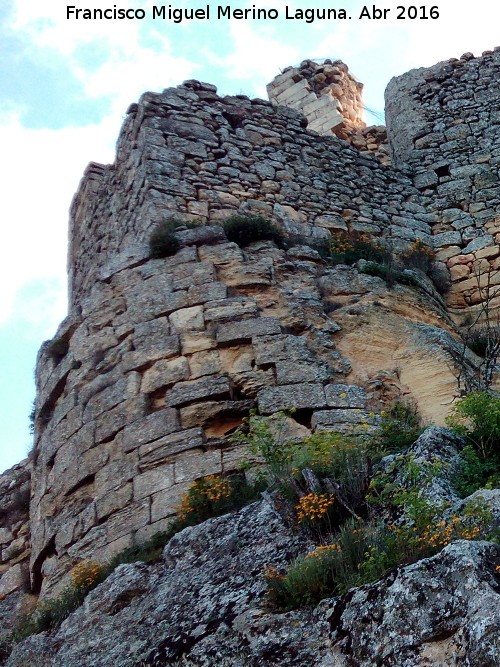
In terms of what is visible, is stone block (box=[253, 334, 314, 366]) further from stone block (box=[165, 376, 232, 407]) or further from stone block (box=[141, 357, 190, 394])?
stone block (box=[141, 357, 190, 394])

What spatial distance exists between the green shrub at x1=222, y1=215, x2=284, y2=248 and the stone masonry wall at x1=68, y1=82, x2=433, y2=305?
1.19ft

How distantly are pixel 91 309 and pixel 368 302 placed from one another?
8.38 feet

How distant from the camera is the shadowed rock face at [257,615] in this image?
4656 mm

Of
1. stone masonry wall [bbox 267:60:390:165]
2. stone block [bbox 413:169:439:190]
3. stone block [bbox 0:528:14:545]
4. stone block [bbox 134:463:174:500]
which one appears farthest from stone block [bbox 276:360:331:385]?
stone masonry wall [bbox 267:60:390:165]

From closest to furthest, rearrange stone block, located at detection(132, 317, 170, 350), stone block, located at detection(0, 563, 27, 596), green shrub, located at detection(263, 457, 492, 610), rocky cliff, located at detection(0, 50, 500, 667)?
green shrub, located at detection(263, 457, 492, 610)
rocky cliff, located at detection(0, 50, 500, 667)
stone block, located at detection(132, 317, 170, 350)
stone block, located at detection(0, 563, 27, 596)

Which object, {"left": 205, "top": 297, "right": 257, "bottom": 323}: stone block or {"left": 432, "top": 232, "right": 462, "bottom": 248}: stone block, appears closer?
{"left": 205, "top": 297, "right": 257, "bottom": 323}: stone block

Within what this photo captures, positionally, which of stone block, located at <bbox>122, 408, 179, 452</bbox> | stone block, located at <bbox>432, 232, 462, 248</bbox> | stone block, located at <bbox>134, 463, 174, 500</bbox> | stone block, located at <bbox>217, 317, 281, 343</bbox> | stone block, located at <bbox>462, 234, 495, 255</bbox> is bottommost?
stone block, located at <bbox>134, 463, 174, 500</bbox>

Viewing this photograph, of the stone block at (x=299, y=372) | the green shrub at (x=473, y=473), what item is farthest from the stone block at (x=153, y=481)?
the green shrub at (x=473, y=473)

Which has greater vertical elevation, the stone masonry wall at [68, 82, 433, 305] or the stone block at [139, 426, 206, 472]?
the stone masonry wall at [68, 82, 433, 305]

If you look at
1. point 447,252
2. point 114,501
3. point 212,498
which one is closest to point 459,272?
point 447,252

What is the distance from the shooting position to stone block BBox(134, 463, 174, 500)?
26.0 feet

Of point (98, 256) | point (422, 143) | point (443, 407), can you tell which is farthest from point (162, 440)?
point (422, 143)

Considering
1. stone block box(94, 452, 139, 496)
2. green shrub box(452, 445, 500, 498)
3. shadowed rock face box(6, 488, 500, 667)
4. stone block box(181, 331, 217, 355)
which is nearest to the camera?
shadowed rock face box(6, 488, 500, 667)

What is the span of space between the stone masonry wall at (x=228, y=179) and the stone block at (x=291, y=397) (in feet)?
8.85
